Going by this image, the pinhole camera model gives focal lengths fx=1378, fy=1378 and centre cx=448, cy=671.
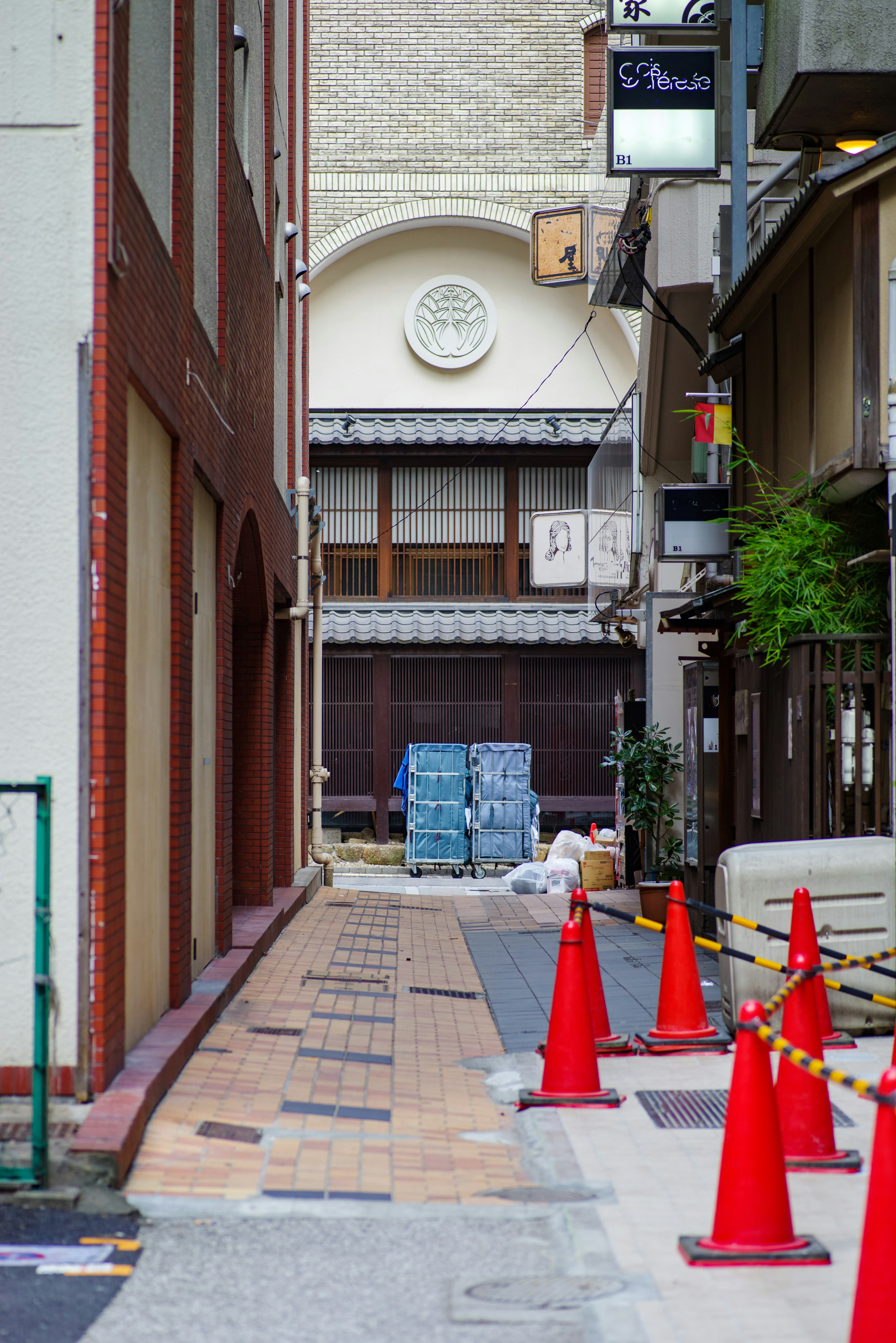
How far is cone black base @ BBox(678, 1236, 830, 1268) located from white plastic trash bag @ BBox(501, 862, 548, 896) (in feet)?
48.7

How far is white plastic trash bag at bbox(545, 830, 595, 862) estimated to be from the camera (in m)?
21.1

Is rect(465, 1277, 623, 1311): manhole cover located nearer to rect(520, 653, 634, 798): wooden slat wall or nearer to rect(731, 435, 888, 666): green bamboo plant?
rect(731, 435, 888, 666): green bamboo plant

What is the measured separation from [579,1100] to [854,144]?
341 inches

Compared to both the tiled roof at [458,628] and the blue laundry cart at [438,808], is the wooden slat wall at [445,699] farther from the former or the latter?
the blue laundry cart at [438,808]

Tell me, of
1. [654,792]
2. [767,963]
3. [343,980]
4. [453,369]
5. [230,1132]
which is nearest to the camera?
[230,1132]

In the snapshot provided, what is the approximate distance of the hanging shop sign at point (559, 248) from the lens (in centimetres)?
2092

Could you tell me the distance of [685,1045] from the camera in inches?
313

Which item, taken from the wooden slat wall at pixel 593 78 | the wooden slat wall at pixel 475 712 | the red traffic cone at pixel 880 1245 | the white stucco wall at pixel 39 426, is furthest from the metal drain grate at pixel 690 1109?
the wooden slat wall at pixel 593 78

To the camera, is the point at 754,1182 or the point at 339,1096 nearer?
the point at 754,1182

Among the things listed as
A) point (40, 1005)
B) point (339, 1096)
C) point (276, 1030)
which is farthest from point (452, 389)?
point (40, 1005)

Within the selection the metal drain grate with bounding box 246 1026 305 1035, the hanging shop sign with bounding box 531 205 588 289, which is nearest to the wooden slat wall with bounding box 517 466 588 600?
the hanging shop sign with bounding box 531 205 588 289

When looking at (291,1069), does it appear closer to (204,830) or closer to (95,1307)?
(204,830)

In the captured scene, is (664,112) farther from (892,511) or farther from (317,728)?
(317,728)

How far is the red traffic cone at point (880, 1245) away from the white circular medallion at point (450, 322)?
28805 millimetres
